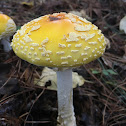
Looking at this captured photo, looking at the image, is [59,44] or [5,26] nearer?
[59,44]

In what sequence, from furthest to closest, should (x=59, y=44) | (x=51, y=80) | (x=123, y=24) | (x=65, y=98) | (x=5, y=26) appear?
(x=123, y=24), (x=5, y=26), (x=51, y=80), (x=65, y=98), (x=59, y=44)

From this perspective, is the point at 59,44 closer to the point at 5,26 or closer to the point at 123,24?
the point at 5,26

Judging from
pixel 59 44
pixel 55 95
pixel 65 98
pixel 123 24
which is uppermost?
pixel 59 44

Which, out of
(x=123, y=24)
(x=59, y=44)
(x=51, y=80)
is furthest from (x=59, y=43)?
(x=123, y=24)

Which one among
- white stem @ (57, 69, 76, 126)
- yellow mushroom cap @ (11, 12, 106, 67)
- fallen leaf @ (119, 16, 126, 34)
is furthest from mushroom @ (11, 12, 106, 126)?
fallen leaf @ (119, 16, 126, 34)

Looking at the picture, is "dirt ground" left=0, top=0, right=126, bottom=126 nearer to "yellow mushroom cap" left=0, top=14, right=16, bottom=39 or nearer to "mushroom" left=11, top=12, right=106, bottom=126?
"yellow mushroom cap" left=0, top=14, right=16, bottom=39

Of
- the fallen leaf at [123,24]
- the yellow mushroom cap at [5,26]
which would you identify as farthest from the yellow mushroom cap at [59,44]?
the fallen leaf at [123,24]

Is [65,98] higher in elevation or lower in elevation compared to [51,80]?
higher
